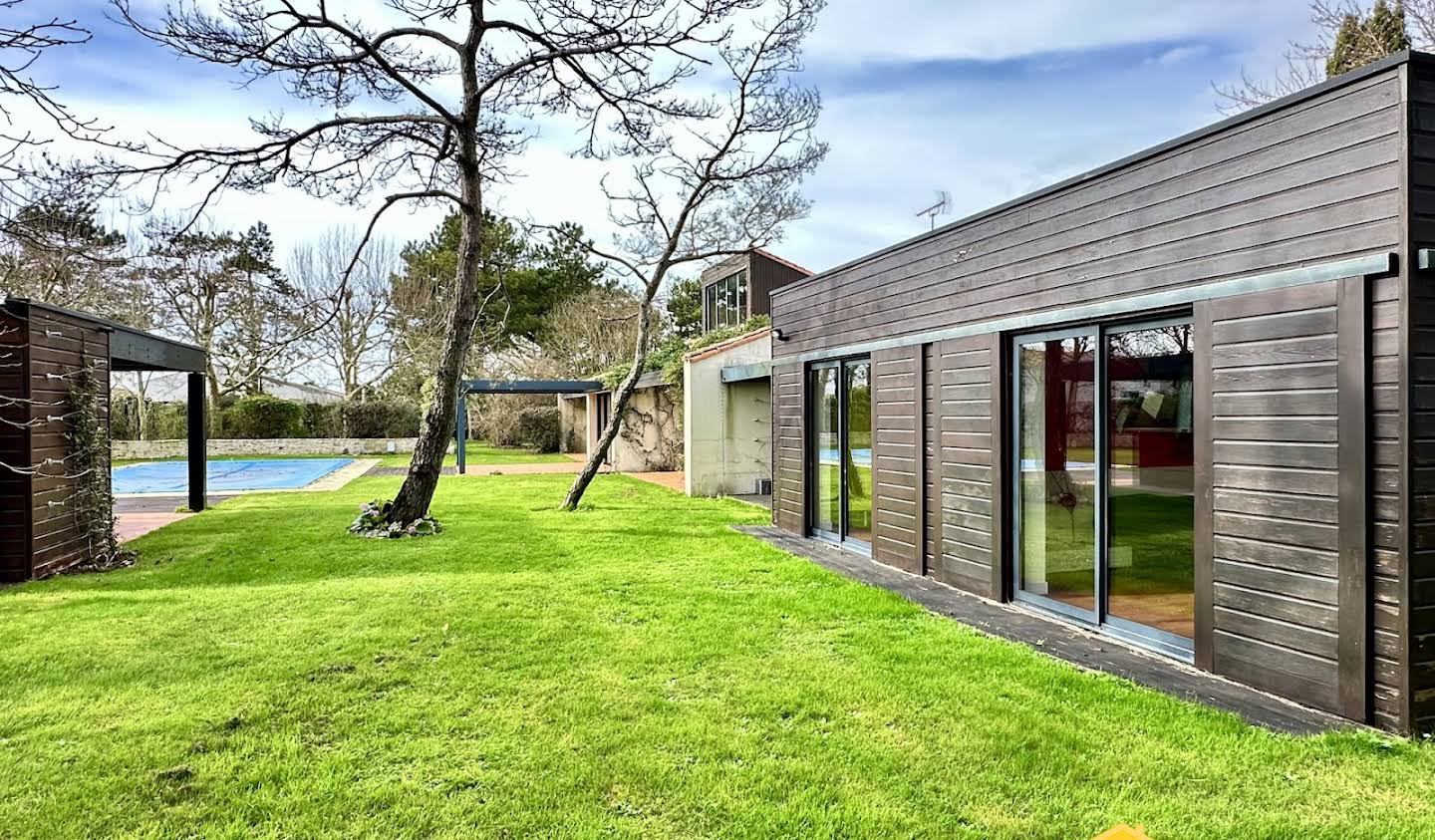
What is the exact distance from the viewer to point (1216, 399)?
158 inches

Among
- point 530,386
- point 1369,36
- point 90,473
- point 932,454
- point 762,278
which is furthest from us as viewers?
point 762,278

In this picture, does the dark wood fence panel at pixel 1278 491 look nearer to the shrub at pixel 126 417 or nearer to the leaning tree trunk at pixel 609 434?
the leaning tree trunk at pixel 609 434

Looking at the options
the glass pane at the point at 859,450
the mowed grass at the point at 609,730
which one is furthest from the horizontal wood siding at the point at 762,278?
the mowed grass at the point at 609,730

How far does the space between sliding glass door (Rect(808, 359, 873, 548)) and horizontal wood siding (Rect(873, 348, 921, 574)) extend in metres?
0.19

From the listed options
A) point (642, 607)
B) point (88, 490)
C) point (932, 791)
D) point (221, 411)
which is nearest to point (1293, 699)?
point (932, 791)

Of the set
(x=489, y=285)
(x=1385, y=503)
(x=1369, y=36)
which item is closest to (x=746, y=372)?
(x=1385, y=503)

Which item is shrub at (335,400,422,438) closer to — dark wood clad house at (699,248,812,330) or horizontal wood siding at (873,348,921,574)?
dark wood clad house at (699,248,812,330)

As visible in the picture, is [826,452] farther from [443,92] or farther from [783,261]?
[783,261]

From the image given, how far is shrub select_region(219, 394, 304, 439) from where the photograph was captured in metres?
24.3

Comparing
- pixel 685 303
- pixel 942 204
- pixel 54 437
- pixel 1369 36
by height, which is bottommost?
pixel 54 437

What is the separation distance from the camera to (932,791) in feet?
9.55

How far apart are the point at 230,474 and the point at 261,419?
6.14 meters

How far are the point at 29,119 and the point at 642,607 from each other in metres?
4.24

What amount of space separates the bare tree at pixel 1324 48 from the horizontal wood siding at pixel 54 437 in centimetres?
1668
